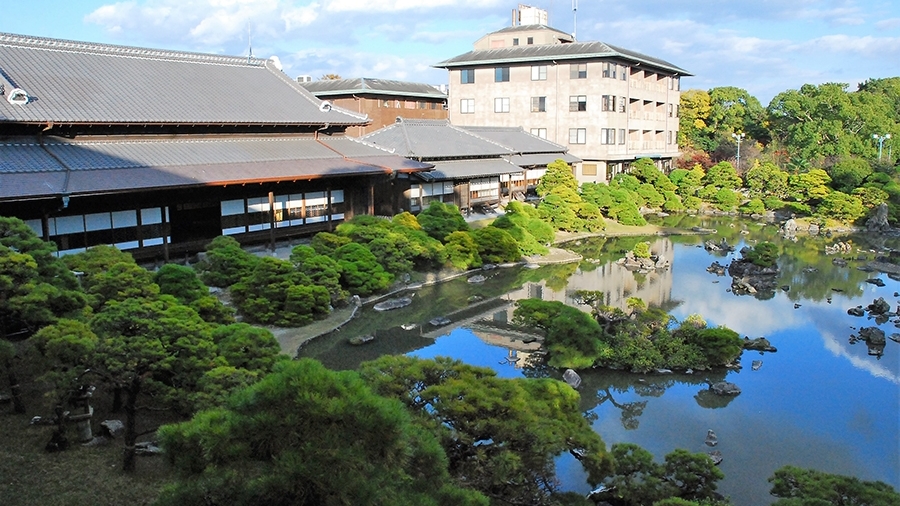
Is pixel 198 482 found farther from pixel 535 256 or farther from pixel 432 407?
pixel 535 256

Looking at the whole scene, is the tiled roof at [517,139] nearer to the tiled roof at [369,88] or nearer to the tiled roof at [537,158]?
the tiled roof at [537,158]

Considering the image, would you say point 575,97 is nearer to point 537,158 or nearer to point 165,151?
point 537,158

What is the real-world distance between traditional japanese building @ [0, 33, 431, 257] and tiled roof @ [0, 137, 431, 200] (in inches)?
2.0

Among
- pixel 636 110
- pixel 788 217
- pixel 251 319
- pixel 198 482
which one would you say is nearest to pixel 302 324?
pixel 251 319

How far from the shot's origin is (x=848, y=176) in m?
38.7

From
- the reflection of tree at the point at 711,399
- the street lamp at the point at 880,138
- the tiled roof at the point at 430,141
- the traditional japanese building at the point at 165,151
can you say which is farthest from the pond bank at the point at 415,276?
the street lamp at the point at 880,138

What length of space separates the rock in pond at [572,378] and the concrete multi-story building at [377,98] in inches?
1368

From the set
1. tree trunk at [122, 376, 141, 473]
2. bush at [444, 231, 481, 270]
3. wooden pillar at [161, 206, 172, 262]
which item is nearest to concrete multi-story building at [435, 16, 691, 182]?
bush at [444, 231, 481, 270]

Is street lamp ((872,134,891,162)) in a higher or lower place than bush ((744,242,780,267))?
higher

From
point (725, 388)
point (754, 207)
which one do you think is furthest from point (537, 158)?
point (725, 388)

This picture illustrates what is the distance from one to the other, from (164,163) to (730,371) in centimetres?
1750

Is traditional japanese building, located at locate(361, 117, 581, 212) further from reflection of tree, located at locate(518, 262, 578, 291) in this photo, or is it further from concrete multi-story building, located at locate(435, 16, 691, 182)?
reflection of tree, located at locate(518, 262, 578, 291)

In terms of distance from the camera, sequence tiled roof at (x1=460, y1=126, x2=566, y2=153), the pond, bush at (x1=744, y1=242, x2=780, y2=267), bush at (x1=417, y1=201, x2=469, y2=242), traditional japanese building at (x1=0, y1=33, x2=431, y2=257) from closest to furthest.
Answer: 1. the pond
2. traditional japanese building at (x1=0, y1=33, x2=431, y2=257)
3. bush at (x1=417, y1=201, x2=469, y2=242)
4. bush at (x1=744, y1=242, x2=780, y2=267)
5. tiled roof at (x1=460, y1=126, x2=566, y2=153)

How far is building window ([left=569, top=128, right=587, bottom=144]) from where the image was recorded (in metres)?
46.8
